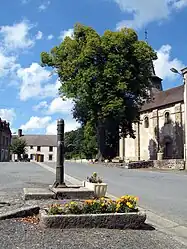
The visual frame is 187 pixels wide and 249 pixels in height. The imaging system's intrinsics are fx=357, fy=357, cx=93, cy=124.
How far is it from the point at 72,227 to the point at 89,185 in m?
4.73

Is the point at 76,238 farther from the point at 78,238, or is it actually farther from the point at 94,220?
the point at 94,220

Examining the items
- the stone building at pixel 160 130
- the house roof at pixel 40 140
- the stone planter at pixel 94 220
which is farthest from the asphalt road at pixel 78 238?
the house roof at pixel 40 140

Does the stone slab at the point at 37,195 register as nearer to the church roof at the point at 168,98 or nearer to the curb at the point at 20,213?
the curb at the point at 20,213

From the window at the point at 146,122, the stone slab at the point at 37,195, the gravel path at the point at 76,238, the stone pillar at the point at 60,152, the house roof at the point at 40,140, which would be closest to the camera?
the gravel path at the point at 76,238

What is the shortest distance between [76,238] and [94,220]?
32.9 inches

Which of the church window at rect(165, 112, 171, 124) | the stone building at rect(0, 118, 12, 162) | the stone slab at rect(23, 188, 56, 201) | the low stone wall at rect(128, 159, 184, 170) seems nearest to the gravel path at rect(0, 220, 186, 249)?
the stone slab at rect(23, 188, 56, 201)

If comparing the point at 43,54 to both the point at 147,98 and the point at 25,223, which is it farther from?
the point at 25,223

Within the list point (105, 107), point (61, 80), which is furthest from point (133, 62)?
point (61, 80)

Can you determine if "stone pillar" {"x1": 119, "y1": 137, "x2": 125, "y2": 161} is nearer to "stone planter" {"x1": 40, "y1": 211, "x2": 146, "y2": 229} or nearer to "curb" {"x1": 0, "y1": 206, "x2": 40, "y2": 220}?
"curb" {"x1": 0, "y1": 206, "x2": 40, "y2": 220}

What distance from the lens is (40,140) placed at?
114 metres

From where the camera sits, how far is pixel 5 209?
8.09m

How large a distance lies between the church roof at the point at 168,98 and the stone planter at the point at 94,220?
1827 inches

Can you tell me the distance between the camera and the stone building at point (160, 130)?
53.2 m

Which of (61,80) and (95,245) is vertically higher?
(61,80)
